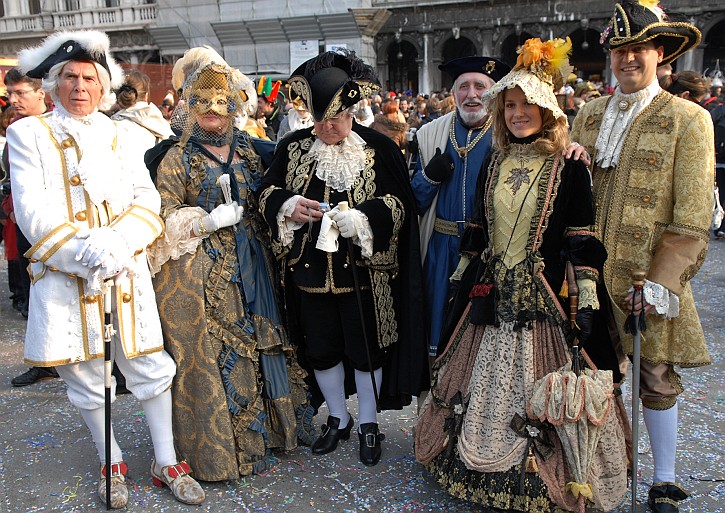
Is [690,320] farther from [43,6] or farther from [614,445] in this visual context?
[43,6]

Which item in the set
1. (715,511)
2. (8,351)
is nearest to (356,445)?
(715,511)

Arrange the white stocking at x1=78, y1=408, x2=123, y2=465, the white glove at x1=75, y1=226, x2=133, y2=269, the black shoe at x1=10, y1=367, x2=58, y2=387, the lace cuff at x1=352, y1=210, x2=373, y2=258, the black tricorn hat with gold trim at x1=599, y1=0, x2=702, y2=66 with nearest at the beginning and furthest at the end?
the white glove at x1=75, y1=226, x2=133, y2=269 → the black tricorn hat with gold trim at x1=599, y1=0, x2=702, y2=66 → the white stocking at x1=78, y1=408, x2=123, y2=465 → the lace cuff at x1=352, y1=210, x2=373, y2=258 → the black shoe at x1=10, y1=367, x2=58, y2=387

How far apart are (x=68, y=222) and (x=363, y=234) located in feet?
4.25

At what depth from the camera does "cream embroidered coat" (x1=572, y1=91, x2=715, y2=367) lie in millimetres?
2582

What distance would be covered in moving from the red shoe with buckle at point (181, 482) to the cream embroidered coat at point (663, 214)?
2.07 m

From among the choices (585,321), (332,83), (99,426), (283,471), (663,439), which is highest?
(332,83)

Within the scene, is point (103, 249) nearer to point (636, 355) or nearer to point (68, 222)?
point (68, 222)

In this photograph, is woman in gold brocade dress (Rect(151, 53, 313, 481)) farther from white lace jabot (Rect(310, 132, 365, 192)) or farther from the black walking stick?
the black walking stick

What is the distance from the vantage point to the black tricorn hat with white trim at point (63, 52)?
8.68 ft

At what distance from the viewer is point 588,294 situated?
2555 millimetres

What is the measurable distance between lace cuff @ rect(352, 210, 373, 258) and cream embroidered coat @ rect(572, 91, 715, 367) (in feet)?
3.46

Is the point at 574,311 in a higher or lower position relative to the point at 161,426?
higher

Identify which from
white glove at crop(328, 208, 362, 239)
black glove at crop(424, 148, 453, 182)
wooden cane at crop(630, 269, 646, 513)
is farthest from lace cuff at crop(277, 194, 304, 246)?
wooden cane at crop(630, 269, 646, 513)

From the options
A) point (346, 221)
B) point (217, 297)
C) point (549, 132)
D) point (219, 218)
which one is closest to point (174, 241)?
point (219, 218)
